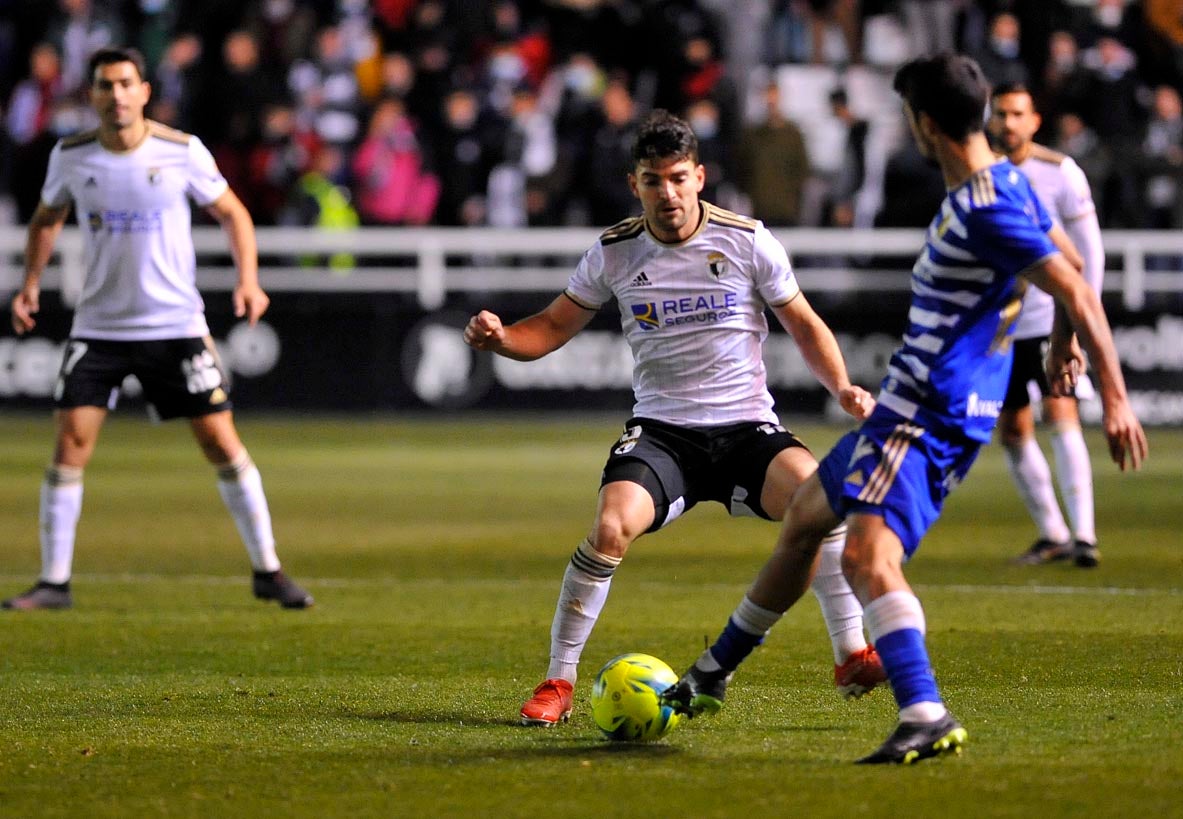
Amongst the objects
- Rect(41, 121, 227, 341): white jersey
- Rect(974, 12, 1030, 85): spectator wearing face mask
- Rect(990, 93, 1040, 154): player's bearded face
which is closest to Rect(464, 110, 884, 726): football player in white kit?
Rect(41, 121, 227, 341): white jersey

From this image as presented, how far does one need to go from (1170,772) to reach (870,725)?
3.70ft

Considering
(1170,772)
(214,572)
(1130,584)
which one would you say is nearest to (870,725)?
(1170,772)

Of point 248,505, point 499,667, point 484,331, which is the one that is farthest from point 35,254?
point 484,331

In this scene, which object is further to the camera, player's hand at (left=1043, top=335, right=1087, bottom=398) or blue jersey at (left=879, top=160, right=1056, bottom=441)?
player's hand at (left=1043, top=335, right=1087, bottom=398)

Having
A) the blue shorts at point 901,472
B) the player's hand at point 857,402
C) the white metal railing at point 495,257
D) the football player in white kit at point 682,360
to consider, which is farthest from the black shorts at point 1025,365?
the white metal railing at point 495,257

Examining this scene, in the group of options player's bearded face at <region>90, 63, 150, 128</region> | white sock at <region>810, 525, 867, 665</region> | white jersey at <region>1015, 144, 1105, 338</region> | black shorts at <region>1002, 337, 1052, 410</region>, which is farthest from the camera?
black shorts at <region>1002, 337, 1052, 410</region>

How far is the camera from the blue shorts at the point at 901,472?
17.7 ft

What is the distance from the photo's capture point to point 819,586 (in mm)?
6441

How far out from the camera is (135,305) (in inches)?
363

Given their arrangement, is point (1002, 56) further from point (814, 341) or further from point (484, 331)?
point (484, 331)

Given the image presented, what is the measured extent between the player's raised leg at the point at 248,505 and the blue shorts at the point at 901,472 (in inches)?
173

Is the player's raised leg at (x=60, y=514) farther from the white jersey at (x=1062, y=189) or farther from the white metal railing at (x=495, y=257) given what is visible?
the white metal railing at (x=495, y=257)

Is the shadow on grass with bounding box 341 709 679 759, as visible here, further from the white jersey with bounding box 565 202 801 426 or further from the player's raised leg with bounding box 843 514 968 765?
the white jersey with bounding box 565 202 801 426

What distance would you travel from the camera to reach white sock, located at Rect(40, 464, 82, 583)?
932cm
